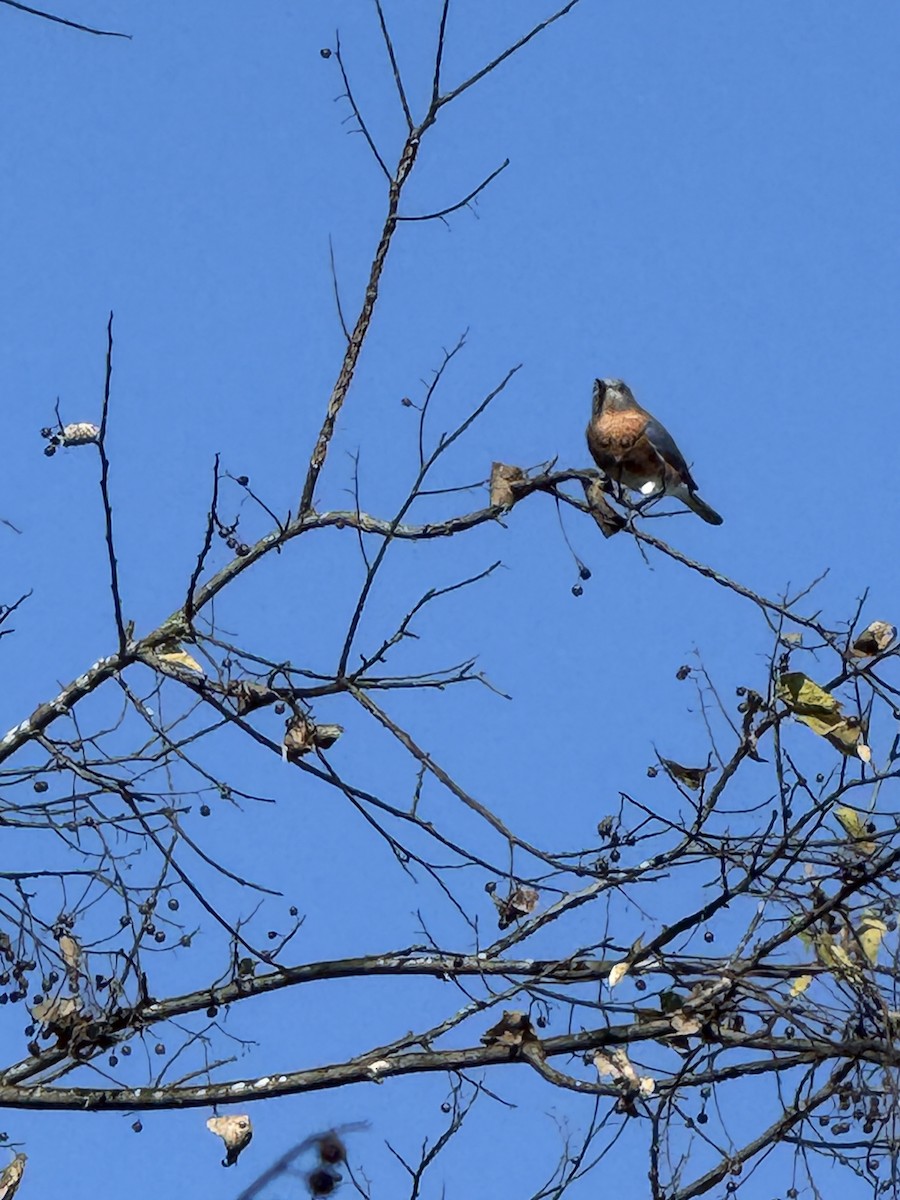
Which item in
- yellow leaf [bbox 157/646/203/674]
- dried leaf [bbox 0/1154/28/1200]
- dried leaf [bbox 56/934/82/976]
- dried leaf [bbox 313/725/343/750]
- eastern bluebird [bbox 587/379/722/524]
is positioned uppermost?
eastern bluebird [bbox 587/379/722/524]

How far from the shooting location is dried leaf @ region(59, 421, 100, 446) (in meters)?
4.26

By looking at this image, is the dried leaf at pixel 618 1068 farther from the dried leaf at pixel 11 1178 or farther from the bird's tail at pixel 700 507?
the bird's tail at pixel 700 507

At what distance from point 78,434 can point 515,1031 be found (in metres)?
1.78

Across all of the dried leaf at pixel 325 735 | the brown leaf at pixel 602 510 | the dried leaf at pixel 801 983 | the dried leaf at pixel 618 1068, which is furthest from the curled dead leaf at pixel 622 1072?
the brown leaf at pixel 602 510

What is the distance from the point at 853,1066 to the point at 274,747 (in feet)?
5.11

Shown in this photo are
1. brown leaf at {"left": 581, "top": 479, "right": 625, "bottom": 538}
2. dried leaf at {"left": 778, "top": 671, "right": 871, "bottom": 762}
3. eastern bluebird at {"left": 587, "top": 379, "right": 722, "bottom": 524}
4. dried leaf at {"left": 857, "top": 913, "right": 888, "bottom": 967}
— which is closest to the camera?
dried leaf at {"left": 778, "top": 671, "right": 871, "bottom": 762}

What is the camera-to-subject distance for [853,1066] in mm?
4266

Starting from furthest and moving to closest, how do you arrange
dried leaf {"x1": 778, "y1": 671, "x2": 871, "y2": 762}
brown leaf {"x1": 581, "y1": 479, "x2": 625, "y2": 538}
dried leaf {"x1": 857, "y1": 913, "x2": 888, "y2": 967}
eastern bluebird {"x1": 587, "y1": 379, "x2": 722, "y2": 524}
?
eastern bluebird {"x1": 587, "y1": 379, "x2": 722, "y2": 524}
brown leaf {"x1": 581, "y1": 479, "x2": 625, "y2": 538}
dried leaf {"x1": 857, "y1": 913, "x2": 888, "y2": 967}
dried leaf {"x1": 778, "y1": 671, "x2": 871, "y2": 762}

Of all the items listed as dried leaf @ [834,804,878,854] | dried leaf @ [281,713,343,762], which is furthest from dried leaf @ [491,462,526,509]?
dried leaf @ [834,804,878,854]

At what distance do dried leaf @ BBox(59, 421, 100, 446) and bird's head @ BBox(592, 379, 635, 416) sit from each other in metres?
2.62

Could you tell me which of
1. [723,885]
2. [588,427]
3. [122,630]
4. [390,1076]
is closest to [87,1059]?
[390,1076]

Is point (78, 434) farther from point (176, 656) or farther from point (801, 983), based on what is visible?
point (801, 983)

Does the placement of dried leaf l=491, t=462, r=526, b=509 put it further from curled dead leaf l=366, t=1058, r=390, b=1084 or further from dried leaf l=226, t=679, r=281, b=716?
curled dead leaf l=366, t=1058, r=390, b=1084

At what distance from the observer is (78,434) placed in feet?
14.1
